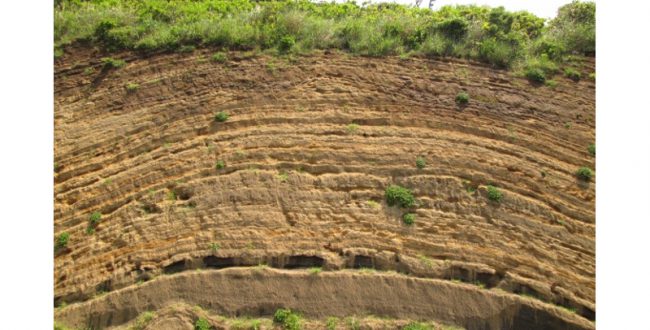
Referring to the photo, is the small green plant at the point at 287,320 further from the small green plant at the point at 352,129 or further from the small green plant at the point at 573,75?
the small green plant at the point at 573,75

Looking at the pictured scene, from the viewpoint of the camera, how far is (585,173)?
9.20 meters

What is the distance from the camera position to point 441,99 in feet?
33.9

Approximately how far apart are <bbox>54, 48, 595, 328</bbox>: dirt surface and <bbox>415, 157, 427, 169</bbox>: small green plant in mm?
117

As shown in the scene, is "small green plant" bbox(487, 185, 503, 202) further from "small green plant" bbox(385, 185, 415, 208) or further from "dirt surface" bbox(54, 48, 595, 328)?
"small green plant" bbox(385, 185, 415, 208)

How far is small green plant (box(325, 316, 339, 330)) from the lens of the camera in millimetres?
8023

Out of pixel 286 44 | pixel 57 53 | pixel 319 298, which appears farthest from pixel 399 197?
pixel 57 53

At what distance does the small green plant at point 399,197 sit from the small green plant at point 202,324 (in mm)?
4322

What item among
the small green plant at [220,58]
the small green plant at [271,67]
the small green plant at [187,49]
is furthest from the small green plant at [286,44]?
the small green plant at [187,49]

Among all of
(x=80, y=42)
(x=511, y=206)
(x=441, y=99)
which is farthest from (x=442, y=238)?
(x=80, y=42)

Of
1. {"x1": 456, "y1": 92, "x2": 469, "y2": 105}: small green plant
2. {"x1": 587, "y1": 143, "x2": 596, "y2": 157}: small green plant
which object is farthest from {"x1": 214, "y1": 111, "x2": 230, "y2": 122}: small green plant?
{"x1": 587, "y1": 143, "x2": 596, "y2": 157}: small green plant

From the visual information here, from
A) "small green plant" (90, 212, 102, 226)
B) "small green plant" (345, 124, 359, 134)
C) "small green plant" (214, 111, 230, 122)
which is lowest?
"small green plant" (90, 212, 102, 226)

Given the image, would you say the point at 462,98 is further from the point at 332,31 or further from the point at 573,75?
the point at 332,31

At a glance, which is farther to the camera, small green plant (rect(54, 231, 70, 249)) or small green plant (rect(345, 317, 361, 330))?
small green plant (rect(54, 231, 70, 249))

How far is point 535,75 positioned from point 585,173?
2811 millimetres
